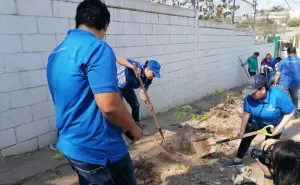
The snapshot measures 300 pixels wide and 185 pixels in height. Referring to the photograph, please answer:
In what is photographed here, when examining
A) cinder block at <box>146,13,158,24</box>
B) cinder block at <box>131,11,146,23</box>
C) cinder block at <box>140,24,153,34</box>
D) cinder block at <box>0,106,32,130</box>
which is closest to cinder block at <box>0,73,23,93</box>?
cinder block at <box>0,106,32,130</box>

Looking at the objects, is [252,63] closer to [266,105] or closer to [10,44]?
[266,105]

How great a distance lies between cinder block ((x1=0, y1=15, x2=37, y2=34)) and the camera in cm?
298

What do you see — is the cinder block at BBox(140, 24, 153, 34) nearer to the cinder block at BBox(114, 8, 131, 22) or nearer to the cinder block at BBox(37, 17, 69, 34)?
the cinder block at BBox(114, 8, 131, 22)

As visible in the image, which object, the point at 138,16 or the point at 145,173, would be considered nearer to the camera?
the point at 145,173

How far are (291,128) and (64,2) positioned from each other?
506cm

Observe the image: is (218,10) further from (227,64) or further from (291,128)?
(291,128)

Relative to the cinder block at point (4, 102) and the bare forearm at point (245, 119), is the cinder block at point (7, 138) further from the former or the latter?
the bare forearm at point (245, 119)

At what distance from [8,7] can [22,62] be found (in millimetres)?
644

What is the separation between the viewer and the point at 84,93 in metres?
1.42

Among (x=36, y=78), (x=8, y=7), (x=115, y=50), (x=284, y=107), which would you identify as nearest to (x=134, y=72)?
(x=115, y=50)

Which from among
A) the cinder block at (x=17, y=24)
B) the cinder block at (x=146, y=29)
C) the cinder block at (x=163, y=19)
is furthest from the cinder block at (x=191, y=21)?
the cinder block at (x=17, y=24)

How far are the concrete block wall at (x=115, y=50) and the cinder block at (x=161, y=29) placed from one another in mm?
22

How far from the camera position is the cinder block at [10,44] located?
2.98m

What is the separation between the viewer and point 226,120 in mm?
5871
